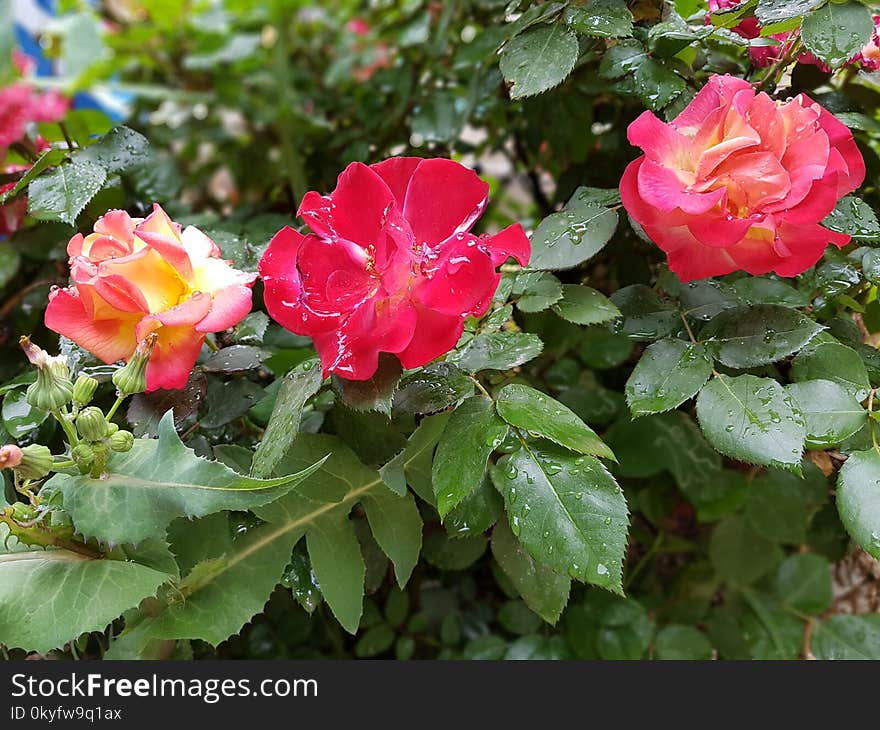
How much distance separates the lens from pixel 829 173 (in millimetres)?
380

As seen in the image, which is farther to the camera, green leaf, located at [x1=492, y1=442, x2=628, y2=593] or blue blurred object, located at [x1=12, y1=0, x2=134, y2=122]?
blue blurred object, located at [x1=12, y1=0, x2=134, y2=122]

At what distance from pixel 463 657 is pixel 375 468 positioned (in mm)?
271

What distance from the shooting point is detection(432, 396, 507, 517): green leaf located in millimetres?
376

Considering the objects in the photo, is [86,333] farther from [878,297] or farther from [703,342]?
[878,297]

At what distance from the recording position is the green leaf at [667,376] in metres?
0.42

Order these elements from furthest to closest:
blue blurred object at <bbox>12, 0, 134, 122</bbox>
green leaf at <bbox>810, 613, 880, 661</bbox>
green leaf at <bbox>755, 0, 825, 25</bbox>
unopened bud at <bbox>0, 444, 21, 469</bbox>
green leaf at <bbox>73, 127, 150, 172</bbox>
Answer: blue blurred object at <bbox>12, 0, 134, 122</bbox>, green leaf at <bbox>810, 613, 880, 661</bbox>, green leaf at <bbox>73, 127, 150, 172</bbox>, green leaf at <bbox>755, 0, 825, 25</bbox>, unopened bud at <bbox>0, 444, 21, 469</bbox>

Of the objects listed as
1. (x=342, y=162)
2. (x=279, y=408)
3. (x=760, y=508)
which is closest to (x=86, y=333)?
(x=279, y=408)

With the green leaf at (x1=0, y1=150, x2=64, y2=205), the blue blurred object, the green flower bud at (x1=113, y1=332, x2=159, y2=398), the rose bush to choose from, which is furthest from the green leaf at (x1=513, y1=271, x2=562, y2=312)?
the blue blurred object

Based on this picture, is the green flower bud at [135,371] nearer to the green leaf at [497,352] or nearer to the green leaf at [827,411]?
the green leaf at [497,352]

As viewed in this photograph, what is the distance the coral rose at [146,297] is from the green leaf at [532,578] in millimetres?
199

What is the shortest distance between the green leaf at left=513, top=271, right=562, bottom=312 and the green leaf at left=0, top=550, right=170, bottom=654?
0.25m

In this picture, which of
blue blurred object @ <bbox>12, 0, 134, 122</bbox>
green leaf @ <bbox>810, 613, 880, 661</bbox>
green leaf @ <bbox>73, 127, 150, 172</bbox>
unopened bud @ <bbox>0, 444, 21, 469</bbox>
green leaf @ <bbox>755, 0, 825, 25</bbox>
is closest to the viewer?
unopened bud @ <bbox>0, 444, 21, 469</bbox>

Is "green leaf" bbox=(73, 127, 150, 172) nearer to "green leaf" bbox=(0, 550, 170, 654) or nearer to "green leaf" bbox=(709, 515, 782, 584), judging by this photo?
"green leaf" bbox=(0, 550, 170, 654)

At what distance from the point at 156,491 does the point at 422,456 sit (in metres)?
0.15
